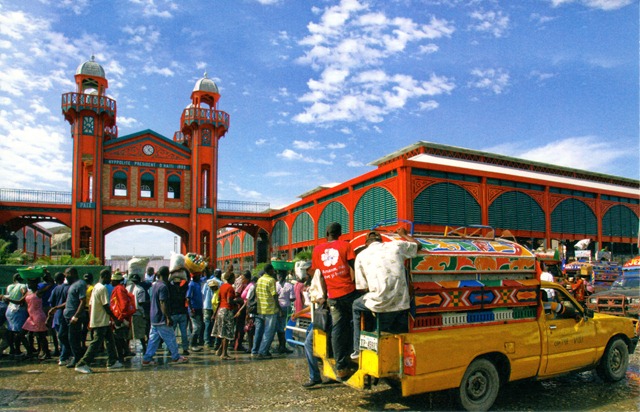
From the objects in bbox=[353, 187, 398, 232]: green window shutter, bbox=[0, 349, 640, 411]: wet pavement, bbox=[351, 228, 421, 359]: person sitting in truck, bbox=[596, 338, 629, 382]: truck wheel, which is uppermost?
bbox=[353, 187, 398, 232]: green window shutter

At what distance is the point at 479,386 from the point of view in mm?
5656

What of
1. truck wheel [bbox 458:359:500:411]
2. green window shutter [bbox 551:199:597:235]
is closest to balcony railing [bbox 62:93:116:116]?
green window shutter [bbox 551:199:597:235]

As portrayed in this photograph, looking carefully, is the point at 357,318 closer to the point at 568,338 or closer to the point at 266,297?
the point at 568,338

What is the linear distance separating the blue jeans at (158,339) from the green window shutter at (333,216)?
20.3 metres

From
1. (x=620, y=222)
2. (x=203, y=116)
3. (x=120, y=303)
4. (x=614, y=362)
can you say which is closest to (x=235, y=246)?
(x=203, y=116)

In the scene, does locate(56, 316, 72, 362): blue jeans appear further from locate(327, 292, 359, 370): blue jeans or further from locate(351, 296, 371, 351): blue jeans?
locate(351, 296, 371, 351): blue jeans

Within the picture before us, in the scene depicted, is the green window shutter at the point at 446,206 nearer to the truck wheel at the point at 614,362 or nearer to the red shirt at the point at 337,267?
the truck wheel at the point at 614,362

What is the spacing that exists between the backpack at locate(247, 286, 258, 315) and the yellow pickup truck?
133 inches

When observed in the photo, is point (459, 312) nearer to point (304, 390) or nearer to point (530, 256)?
point (530, 256)

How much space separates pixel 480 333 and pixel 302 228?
1193 inches

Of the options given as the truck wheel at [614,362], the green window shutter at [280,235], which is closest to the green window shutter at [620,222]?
the green window shutter at [280,235]

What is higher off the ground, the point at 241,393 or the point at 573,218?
the point at 573,218

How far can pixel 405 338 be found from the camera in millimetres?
5188

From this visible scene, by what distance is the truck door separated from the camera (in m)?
6.26
